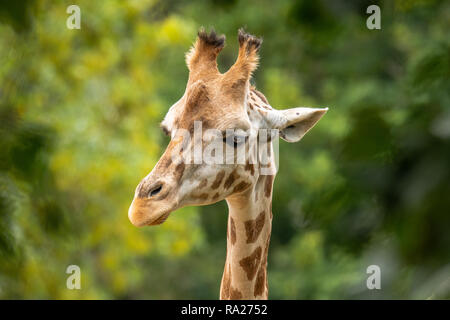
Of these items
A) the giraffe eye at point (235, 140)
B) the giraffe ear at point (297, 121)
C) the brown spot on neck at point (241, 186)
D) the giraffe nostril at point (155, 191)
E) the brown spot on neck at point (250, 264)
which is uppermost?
the giraffe ear at point (297, 121)

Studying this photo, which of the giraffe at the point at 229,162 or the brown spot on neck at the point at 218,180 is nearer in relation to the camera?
the giraffe at the point at 229,162

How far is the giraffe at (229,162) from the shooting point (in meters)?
2.34

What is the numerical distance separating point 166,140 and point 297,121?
30.6 ft

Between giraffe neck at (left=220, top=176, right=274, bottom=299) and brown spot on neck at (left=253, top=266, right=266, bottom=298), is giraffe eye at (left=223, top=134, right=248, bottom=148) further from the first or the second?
brown spot on neck at (left=253, top=266, right=266, bottom=298)

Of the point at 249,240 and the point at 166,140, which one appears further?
the point at 166,140

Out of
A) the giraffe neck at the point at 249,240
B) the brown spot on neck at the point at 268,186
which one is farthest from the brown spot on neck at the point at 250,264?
the brown spot on neck at the point at 268,186

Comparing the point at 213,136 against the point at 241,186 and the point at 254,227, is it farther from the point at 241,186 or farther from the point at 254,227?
the point at 254,227

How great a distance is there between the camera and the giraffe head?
2.30 m

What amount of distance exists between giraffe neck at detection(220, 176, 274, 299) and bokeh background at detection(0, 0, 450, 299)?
0.19 meters

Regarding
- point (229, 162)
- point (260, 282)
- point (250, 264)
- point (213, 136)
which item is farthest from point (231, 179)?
point (260, 282)

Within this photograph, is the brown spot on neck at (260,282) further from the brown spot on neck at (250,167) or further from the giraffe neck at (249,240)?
the brown spot on neck at (250,167)

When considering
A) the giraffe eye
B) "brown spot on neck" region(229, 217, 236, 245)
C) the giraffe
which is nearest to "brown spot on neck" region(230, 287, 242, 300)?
the giraffe

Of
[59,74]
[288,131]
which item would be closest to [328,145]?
[59,74]

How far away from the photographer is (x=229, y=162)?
251cm
